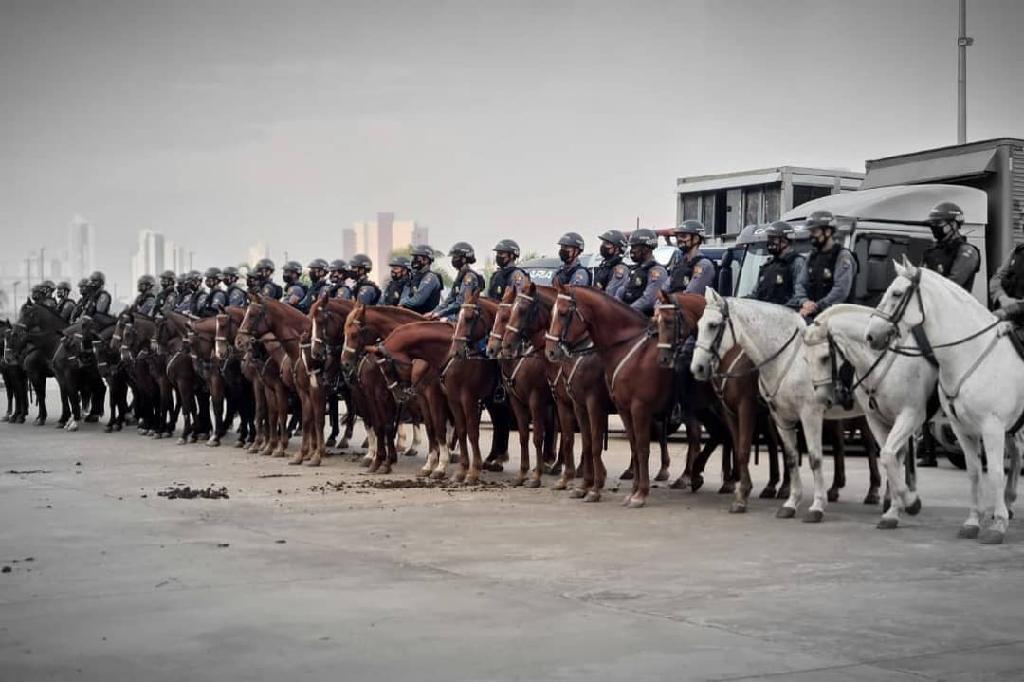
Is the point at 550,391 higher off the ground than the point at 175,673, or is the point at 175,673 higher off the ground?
the point at 550,391

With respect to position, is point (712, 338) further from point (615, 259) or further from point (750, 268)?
point (750, 268)

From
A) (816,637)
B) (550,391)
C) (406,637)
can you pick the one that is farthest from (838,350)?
(406,637)

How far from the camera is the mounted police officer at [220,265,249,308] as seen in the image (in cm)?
2273

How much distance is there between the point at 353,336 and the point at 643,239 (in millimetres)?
4047

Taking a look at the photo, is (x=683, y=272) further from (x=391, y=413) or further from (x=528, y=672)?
(x=528, y=672)

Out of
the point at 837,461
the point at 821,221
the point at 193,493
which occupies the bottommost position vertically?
the point at 193,493

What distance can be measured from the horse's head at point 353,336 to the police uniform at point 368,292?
97.5 inches

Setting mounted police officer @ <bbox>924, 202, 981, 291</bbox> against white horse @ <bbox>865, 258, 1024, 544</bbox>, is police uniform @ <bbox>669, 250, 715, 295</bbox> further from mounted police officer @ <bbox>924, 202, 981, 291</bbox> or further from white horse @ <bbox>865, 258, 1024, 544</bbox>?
white horse @ <bbox>865, 258, 1024, 544</bbox>

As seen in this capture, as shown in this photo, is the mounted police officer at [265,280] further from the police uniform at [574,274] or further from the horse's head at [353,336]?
the police uniform at [574,274]

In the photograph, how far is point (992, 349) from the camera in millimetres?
11125

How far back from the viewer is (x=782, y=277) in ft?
46.5

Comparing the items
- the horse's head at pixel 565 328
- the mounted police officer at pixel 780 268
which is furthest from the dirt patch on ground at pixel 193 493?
the mounted police officer at pixel 780 268

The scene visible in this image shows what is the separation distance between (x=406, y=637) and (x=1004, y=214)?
13.4m

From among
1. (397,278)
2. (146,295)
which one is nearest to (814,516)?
(397,278)
